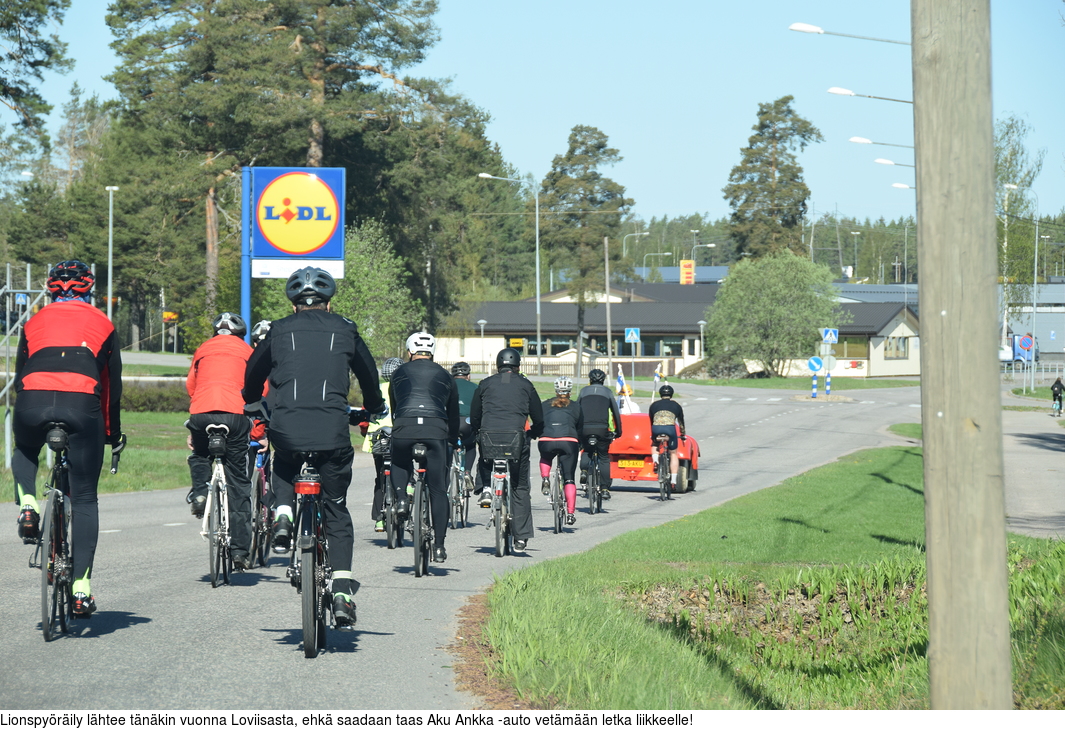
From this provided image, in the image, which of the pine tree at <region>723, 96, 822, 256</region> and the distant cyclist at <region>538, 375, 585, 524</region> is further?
the pine tree at <region>723, 96, 822, 256</region>

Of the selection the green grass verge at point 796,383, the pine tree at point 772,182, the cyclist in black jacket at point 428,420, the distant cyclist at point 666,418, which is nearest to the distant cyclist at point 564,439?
the cyclist in black jacket at point 428,420

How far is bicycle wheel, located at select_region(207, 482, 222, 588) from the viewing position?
874cm

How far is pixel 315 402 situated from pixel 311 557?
2.61 feet

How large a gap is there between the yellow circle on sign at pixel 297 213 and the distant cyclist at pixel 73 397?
1313 centimetres

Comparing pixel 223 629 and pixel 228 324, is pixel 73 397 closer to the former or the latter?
pixel 223 629

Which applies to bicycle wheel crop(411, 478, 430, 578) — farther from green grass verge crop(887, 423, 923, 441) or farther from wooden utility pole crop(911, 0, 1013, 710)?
green grass verge crop(887, 423, 923, 441)

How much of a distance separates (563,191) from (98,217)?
30.9 meters

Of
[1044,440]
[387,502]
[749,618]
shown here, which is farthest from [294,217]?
[1044,440]

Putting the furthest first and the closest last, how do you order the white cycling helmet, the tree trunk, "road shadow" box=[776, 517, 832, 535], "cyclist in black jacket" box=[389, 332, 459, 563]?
the tree trunk, "road shadow" box=[776, 517, 832, 535], the white cycling helmet, "cyclist in black jacket" box=[389, 332, 459, 563]

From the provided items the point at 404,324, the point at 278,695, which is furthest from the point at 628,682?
the point at 404,324

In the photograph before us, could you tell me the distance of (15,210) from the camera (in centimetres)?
8744

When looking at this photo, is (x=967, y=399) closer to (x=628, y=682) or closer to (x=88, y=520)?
(x=628, y=682)

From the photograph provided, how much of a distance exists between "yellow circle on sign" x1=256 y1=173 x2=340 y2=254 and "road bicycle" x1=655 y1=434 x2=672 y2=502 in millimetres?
6389

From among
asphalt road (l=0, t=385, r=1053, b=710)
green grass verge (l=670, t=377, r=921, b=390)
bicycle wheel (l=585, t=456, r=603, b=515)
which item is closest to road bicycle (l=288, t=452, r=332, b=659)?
asphalt road (l=0, t=385, r=1053, b=710)
